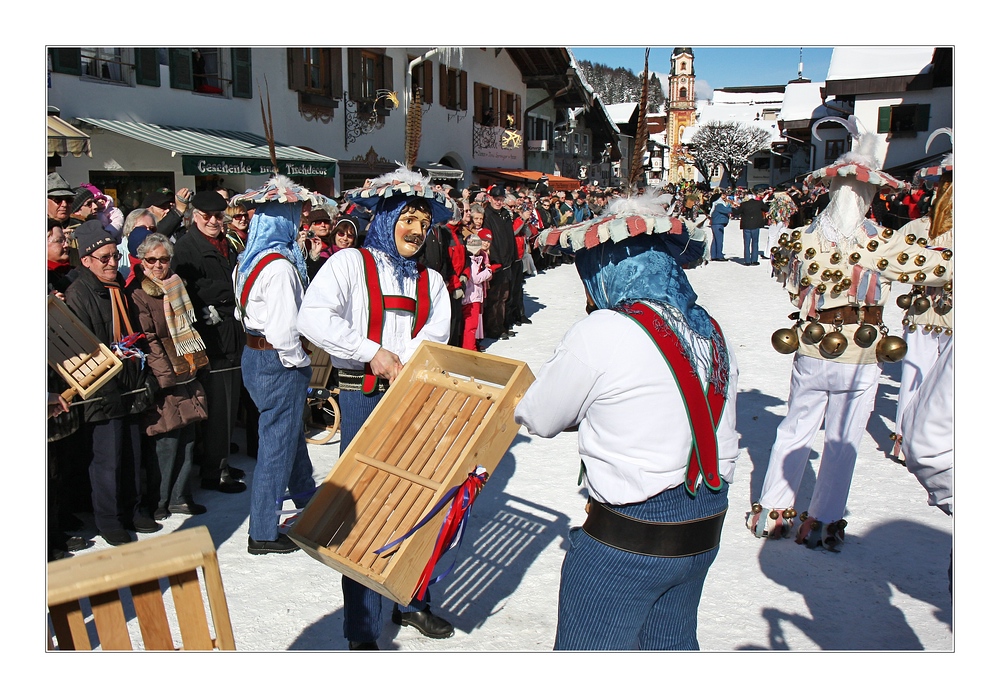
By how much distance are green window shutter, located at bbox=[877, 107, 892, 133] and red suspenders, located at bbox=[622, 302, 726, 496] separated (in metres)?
25.9

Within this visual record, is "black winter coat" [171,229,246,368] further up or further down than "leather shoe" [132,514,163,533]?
further up

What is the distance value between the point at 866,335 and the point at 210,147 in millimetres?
9906

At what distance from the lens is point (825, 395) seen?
4328 millimetres

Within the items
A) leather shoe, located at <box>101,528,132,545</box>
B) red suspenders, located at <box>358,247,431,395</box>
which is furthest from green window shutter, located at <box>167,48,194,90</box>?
red suspenders, located at <box>358,247,431,395</box>

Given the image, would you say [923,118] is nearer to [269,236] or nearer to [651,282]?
[269,236]

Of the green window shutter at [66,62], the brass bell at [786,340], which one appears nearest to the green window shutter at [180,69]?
the green window shutter at [66,62]

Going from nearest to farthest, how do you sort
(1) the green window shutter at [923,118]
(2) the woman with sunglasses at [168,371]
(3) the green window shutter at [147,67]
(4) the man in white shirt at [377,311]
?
(4) the man in white shirt at [377,311] < (2) the woman with sunglasses at [168,371] < (3) the green window shutter at [147,67] < (1) the green window shutter at [923,118]

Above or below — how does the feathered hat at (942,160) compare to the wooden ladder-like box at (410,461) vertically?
above

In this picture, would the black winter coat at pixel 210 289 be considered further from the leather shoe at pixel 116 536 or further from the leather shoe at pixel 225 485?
the leather shoe at pixel 116 536

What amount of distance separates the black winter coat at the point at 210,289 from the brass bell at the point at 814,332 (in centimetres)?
354

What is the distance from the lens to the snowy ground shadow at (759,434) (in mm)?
5184

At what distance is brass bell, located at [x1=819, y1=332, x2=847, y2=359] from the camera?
396cm

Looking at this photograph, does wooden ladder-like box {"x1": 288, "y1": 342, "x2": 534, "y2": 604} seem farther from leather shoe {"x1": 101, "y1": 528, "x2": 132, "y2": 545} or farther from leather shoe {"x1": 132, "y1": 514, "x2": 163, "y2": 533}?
leather shoe {"x1": 132, "y1": 514, "x2": 163, "y2": 533}

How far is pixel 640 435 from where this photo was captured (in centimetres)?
218
